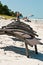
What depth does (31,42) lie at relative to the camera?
9.73 m

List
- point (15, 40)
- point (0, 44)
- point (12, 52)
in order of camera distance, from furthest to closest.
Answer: point (15, 40) < point (0, 44) < point (12, 52)

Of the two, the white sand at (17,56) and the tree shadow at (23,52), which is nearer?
the white sand at (17,56)

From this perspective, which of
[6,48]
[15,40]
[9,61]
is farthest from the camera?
[15,40]

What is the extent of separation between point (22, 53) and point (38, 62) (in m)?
1.46

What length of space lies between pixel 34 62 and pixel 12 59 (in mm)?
805

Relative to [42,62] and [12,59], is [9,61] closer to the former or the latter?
[12,59]

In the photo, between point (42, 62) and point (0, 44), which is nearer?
point (42, 62)

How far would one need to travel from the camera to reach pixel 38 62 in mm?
9359

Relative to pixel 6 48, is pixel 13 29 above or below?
above

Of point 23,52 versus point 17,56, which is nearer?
point 17,56

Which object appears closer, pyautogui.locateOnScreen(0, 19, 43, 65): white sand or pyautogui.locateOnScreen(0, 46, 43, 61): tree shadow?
pyautogui.locateOnScreen(0, 19, 43, 65): white sand

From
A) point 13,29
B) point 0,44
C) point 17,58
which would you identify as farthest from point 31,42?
point 0,44

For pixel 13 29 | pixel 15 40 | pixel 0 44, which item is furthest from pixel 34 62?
pixel 15 40

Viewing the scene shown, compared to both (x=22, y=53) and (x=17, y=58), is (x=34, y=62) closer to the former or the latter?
(x=17, y=58)
